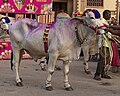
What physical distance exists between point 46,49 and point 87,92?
1.34 metres

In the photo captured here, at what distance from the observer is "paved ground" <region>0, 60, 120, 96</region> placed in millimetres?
7441

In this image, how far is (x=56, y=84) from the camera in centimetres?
838

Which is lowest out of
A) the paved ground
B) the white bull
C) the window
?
the paved ground

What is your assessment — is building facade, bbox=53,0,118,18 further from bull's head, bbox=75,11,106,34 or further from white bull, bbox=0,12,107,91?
bull's head, bbox=75,11,106,34

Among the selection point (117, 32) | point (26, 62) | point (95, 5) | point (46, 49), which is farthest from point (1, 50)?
point (95, 5)

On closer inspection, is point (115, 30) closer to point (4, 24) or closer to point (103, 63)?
point (103, 63)

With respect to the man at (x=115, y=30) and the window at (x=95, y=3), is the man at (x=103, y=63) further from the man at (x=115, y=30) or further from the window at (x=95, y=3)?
the window at (x=95, y=3)

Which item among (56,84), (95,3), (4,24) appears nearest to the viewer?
(56,84)

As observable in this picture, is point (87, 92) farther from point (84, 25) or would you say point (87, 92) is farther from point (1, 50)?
point (1, 50)

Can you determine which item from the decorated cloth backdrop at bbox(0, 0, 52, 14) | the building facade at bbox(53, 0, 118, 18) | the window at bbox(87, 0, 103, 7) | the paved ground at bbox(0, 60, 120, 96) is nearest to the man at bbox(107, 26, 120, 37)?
the paved ground at bbox(0, 60, 120, 96)

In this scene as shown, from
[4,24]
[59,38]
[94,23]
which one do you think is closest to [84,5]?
[4,24]

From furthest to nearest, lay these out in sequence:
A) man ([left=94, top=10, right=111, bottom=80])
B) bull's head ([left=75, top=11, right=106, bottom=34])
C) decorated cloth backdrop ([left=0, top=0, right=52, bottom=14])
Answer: decorated cloth backdrop ([left=0, top=0, right=52, bottom=14]) → man ([left=94, top=10, right=111, bottom=80]) → bull's head ([left=75, top=11, right=106, bottom=34])

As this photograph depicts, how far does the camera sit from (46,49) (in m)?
7.74

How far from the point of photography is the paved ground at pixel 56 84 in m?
7.44
